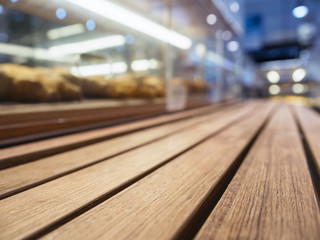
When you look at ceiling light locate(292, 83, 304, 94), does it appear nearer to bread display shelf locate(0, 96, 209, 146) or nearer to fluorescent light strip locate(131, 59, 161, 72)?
fluorescent light strip locate(131, 59, 161, 72)

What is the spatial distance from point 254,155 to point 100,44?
2.42 m

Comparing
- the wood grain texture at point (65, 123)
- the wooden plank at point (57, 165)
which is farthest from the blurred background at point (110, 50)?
the wooden plank at point (57, 165)

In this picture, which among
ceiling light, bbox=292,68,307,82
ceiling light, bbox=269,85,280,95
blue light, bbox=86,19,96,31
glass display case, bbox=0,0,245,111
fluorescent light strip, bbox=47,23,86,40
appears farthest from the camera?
ceiling light, bbox=269,85,280,95

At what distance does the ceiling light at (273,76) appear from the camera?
1730cm

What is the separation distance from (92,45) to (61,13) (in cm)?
117

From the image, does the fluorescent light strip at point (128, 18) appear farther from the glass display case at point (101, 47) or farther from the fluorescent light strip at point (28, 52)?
the fluorescent light strip at point (28, 52)

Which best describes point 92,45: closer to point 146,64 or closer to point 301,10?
point 146,64

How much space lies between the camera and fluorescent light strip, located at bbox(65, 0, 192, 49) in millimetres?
1675

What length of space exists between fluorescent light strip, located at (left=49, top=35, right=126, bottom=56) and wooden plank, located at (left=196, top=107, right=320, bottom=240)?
2.29 meters

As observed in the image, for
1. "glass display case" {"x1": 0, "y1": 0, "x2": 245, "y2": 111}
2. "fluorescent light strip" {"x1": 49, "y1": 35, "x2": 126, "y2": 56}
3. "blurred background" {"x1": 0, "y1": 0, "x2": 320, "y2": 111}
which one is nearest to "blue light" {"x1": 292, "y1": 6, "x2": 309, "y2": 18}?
"blurred background" {"x1": 0, "y1": 0, "x2": 320, "y2": 111}

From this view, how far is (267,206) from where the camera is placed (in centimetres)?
43

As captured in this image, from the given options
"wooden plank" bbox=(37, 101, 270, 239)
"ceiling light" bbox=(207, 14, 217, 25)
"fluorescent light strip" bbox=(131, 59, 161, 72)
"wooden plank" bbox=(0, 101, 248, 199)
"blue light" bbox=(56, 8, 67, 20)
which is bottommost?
"wooden plank" bbox=(37, 101, 270, 239)

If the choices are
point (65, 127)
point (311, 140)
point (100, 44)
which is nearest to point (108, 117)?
point (65, 127)

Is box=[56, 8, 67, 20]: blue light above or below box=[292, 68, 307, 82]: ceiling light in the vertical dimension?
below
